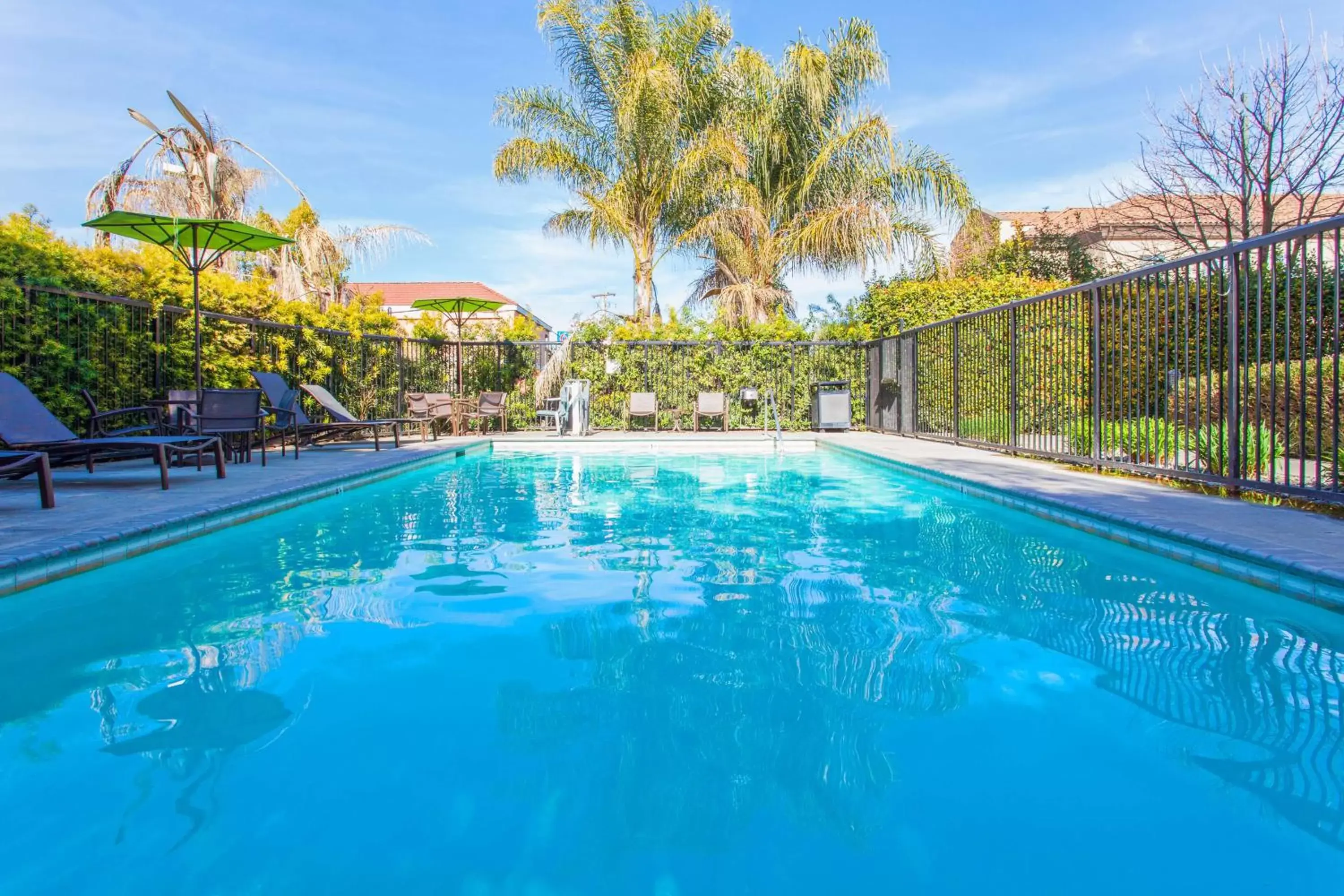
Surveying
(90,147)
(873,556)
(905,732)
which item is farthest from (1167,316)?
(90,147)

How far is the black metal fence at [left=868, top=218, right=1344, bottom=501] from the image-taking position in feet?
15.5

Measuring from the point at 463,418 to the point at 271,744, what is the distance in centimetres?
1244

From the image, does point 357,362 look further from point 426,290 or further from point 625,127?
point 426,290

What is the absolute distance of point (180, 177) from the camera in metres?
16.8

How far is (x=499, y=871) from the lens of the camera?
1578 mm

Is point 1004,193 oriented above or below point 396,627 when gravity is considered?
above

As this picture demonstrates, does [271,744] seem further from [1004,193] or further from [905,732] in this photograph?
[1004,193]

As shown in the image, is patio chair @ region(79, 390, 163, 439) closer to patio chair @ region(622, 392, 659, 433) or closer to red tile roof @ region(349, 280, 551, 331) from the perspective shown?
patio chair @ region(622, 392, 659, 433)

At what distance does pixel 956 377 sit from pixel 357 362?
9.56 meters

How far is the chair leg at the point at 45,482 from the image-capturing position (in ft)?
15.8

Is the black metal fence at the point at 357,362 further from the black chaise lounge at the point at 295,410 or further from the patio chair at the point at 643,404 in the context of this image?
the black chaise lounge at the point at 295,410

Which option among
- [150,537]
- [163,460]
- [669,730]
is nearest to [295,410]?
[163,460]

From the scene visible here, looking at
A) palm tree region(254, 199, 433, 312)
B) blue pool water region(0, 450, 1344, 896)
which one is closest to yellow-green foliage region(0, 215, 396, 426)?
blue pool water region(0, 450, 1344, 896)

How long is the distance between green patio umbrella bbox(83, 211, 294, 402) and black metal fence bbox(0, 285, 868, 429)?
0.79m
